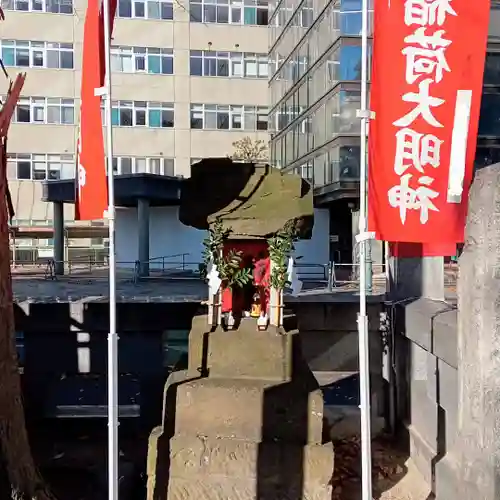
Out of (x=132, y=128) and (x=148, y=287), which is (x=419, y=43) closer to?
(x=148, y=287)

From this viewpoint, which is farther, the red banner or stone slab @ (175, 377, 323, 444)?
stone slab @ (175, 377, 323, 444)

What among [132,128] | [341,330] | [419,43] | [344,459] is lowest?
[344,459]

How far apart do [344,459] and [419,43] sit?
515cm

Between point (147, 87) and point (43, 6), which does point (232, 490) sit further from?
point (43, 6)

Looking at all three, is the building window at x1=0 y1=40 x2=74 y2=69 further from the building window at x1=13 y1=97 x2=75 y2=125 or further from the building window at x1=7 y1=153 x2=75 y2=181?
the building window at x1=7 y1=153 x2=75 y2=181

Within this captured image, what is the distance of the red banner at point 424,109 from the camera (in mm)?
4203

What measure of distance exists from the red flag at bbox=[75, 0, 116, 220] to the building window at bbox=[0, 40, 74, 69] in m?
34.5

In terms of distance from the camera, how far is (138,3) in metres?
36.8

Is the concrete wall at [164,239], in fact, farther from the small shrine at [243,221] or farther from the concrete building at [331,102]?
the small shrine at [243,221]

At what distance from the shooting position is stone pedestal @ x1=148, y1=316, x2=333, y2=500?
5898mm

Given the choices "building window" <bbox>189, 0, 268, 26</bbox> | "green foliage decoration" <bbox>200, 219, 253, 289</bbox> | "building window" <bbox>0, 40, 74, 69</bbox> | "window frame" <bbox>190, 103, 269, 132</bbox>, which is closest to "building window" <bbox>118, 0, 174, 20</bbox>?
"building window" <bbox>189, 0, 268, 26</bbox>

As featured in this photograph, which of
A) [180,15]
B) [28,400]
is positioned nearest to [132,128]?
[180,15]

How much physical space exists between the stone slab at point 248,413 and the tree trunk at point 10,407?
1.52 m

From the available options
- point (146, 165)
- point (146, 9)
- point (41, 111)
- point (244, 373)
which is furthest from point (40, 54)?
point (244, 373)
